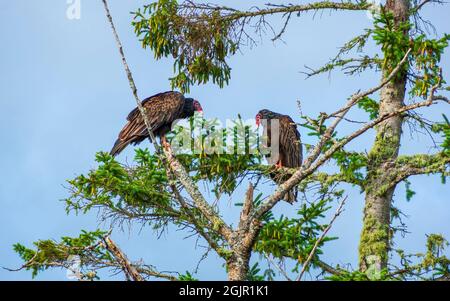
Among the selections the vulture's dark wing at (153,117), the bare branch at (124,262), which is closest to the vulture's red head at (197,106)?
the vulture's dark wing at (153,117)

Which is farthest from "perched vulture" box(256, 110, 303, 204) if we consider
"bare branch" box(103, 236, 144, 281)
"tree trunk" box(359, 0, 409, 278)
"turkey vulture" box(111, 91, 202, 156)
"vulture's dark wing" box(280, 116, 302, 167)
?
"bare branch" box(103, 236, 144, 281)

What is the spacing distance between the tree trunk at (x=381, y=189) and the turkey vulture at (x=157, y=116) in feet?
10.3

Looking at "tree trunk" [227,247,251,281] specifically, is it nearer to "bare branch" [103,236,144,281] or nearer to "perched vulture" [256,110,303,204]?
"bare branch" [103,236,144,281]

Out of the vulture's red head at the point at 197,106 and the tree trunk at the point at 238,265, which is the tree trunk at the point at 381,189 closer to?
the tree trunk at the point at 238,265

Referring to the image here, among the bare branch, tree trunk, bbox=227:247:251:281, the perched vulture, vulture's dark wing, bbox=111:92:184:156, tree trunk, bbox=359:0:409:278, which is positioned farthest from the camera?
the perched vulture

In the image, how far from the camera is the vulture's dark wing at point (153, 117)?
55.7 ft

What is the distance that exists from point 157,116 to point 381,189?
3962 mm

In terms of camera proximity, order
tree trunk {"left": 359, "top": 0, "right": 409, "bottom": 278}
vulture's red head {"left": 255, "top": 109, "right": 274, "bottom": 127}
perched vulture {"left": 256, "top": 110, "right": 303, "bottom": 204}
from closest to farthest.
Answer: tree trunk {"left": 359, "top": 0, "right": 409, "bottom": 278} → perched vulture {"left": 256, "top": 110, "right": 303, "bottom": 204} → vulture's red head {"left": 255, "top": 109, "right": 274, "bottom": 127}

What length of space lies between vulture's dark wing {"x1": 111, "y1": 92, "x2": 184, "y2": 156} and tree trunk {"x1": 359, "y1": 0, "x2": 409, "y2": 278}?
338 cm

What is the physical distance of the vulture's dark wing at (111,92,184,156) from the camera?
1698cm

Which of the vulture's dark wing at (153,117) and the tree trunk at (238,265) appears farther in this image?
the vulture's dark wing at (153,117)

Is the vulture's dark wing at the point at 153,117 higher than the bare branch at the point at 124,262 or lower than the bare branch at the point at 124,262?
higher

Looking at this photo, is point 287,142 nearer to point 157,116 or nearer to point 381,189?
point 157,116

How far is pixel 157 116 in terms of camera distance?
57.2ft
